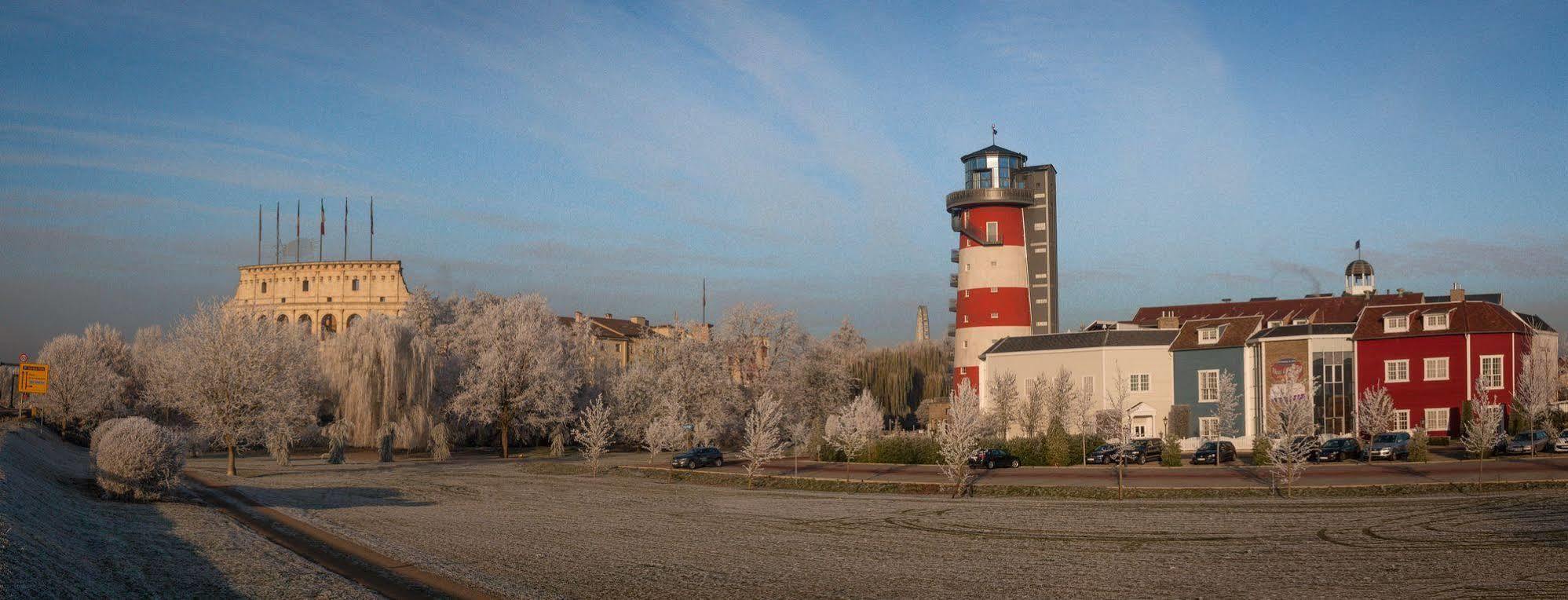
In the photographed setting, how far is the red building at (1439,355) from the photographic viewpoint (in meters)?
52.6

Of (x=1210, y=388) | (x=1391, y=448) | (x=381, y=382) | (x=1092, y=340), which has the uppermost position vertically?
(x=1092, y=340)

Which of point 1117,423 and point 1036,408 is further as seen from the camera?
point 1036,408

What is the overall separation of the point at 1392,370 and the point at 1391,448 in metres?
11.7

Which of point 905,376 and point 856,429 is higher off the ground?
point 905,376

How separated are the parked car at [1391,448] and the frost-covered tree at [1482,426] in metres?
2.06

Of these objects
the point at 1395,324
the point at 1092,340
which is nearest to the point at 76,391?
the point at 1092,340

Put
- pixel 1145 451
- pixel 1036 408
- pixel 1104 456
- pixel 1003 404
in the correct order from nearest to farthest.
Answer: pixel 1104 456
pixel 1145 451
pixel 1036 408
pixel 1003 404

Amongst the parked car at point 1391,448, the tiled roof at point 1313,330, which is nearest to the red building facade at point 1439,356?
the tiled roof at point 1313,330

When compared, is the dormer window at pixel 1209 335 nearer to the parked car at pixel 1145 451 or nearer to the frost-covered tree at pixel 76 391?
the parked car at pixel 1145 451

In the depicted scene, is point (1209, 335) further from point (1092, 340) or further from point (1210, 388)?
point (1092, 340)

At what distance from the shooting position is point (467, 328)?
73188 millimetres

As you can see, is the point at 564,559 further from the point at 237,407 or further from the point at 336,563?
the point at 237,407

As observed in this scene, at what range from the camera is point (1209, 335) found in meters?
63.2

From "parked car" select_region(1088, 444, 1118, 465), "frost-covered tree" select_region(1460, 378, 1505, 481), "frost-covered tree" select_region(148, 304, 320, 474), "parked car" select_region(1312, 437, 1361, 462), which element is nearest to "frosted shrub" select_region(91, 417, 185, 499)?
"frost-covered tree" select_region(148, 304, 320, 474)
